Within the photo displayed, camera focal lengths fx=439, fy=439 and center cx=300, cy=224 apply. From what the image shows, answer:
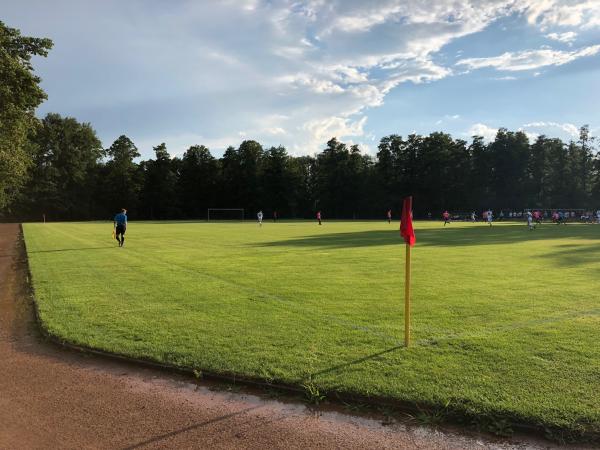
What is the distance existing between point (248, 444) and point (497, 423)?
237cm

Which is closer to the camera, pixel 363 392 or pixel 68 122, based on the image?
pixel 363 392

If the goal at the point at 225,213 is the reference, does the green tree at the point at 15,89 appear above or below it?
above

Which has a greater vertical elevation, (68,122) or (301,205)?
(68,122)

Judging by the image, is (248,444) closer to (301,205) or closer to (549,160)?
(301,205)

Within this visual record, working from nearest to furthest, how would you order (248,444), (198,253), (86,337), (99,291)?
(248,444)
(86,337)
(99,291)
(198,253)

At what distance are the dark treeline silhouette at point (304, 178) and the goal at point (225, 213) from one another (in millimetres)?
2309

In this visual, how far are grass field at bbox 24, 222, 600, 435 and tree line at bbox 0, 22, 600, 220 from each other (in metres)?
81.0

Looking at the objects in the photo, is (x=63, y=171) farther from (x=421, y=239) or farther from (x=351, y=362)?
(x=351, y=362)

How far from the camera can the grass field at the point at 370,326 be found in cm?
486

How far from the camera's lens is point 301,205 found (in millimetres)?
98625

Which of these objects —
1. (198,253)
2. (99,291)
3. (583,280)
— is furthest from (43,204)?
(583,280)

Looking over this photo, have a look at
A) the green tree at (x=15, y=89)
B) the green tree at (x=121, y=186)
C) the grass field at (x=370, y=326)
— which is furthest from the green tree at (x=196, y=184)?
the grass field at (x=370, y=326)

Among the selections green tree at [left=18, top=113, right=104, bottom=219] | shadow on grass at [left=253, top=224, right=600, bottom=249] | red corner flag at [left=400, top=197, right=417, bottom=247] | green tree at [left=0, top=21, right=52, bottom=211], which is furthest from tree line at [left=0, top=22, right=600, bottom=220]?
red corner flag at [left=400, top=197, right=417, bottom=247]

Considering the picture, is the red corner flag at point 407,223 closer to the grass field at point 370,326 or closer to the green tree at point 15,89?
the grass field at point 370,326
